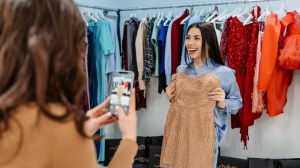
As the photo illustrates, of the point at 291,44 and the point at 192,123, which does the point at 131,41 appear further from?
the point at 192,123

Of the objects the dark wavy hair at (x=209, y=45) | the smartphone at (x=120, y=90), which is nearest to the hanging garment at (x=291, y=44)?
the dark wavy hair at (x=209, y=45)

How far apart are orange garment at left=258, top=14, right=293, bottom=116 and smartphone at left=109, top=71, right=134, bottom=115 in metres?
1.96

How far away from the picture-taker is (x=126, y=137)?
100 centimetres

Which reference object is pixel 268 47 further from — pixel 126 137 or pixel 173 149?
pixel 126 137

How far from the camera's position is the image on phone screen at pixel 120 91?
1.14m

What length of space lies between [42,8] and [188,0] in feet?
10.7

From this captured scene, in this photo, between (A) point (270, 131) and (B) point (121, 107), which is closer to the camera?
(B) point (121, 107)

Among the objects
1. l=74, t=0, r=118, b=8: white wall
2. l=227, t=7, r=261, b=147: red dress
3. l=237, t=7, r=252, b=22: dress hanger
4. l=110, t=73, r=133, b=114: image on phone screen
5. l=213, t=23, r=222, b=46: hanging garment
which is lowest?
l=110, t=73, r=133, b=114: image on phone screen

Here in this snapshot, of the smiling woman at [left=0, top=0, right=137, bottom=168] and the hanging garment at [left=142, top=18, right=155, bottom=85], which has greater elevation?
the hanging garment at [left=142, top=18, right=155, bottom=85]

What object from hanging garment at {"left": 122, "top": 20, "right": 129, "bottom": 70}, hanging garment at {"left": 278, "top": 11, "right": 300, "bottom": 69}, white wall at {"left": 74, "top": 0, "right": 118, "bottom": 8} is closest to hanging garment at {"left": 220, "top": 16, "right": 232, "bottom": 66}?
hanging garment at {"left": 278, "top": 11, "right": 300, "bottom": 69}

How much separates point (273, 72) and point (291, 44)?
0.88 feet

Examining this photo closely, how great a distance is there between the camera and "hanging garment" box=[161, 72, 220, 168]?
7.44 ft

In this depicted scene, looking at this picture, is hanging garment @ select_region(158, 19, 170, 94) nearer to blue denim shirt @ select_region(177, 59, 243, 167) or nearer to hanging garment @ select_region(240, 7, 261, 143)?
hanging garment @ select_region(240, 7, 261, 143)

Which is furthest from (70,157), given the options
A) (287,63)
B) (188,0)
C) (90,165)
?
(188,0)
